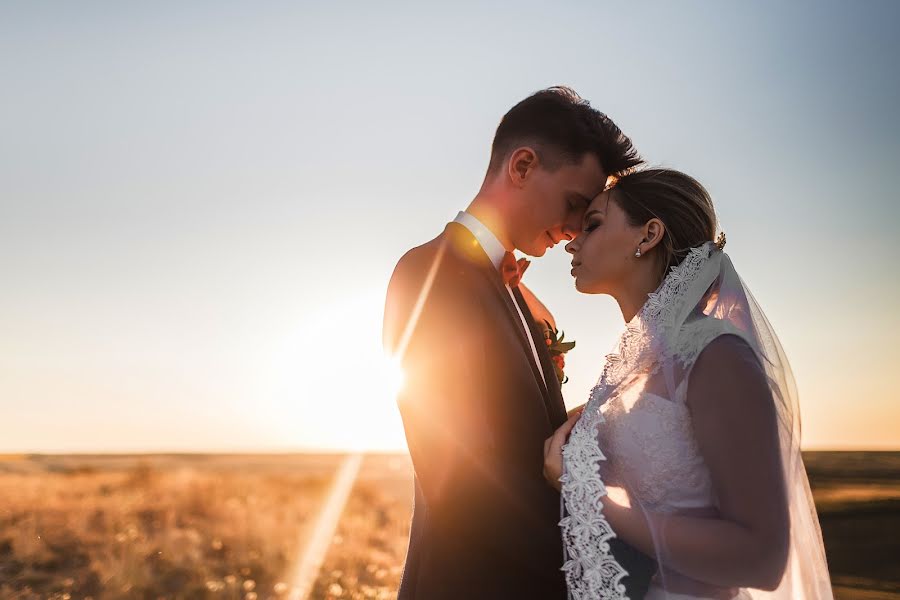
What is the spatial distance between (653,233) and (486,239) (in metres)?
0.76

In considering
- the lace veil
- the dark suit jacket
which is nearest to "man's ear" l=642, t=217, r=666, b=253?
the lace veil

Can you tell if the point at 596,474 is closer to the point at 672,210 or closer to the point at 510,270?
the point at 510,270

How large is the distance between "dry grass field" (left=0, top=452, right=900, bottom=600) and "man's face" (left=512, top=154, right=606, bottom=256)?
177 inches

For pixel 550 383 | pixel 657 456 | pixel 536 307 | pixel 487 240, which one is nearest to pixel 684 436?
pixel 657 456

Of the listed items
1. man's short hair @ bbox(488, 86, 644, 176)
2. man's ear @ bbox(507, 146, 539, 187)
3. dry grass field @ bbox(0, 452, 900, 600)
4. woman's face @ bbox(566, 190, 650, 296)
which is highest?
man's short hair @ bbox(488, 86, 644, 176)

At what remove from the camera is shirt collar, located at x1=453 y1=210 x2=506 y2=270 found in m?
3.75

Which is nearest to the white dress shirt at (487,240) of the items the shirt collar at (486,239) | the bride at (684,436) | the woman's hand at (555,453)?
the shirt collar at (486,239)

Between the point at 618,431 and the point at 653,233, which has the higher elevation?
the point at 653,233

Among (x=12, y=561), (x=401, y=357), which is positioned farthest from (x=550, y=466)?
(x=12, y=561)

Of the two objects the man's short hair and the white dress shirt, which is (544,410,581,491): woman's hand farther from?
the man's short hair

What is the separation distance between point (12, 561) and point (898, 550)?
15.7 meters

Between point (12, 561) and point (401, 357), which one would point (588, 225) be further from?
point (12, 561)

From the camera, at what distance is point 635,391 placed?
3256 millimetres

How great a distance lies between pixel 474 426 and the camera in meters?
Answer: 3.14
